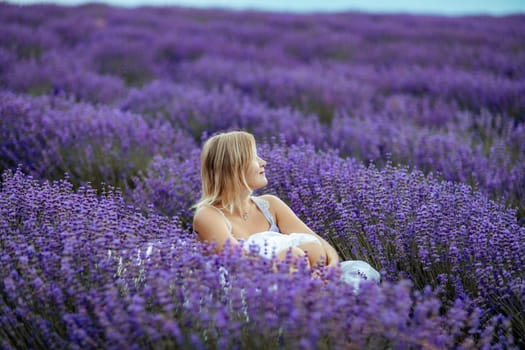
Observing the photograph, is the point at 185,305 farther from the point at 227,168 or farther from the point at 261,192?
the point at 261,192

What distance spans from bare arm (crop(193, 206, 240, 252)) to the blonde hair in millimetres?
63

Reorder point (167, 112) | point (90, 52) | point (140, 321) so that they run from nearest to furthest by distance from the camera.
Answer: point (140, 321)
point (167, 112)
point (90, 52)

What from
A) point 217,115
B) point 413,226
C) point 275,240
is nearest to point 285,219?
point 275,240

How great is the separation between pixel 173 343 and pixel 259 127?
3.74 m

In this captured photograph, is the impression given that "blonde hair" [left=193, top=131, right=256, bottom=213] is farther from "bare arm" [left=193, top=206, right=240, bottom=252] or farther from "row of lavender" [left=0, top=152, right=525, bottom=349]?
"row of lavender" [left=0, top=152, right=525, bottom=349]

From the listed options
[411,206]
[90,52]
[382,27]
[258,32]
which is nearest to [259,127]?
[411,206]

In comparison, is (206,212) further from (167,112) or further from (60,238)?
(167,112)

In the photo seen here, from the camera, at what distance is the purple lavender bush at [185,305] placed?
4.88ft

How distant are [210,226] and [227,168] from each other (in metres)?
0.28

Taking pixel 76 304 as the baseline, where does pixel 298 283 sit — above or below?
above

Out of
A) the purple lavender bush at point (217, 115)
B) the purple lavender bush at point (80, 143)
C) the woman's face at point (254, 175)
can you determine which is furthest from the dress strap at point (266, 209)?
the purple lavender bush at point (217, 115)

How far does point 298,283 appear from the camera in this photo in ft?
5.47

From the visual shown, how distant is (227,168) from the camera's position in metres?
2.50

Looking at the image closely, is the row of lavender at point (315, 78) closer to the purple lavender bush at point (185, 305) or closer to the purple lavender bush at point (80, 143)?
the purple lavender bush at point (80, 143)
